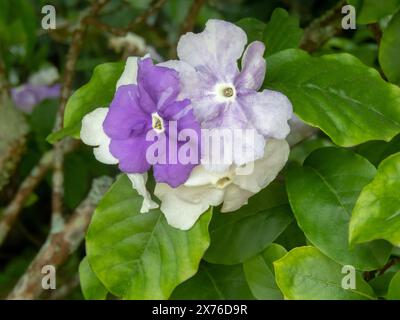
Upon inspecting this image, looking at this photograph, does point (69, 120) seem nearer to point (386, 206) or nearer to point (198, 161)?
point (198, 161)

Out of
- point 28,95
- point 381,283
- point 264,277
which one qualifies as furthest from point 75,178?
point 381,283

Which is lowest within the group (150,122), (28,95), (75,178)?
(75,178)

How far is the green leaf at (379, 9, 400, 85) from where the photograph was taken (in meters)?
0.92

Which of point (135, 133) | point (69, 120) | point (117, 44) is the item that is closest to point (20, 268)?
point (117, 44)

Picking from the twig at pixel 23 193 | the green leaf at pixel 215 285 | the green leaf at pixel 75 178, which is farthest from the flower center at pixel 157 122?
the green leaf at pixel 75 178

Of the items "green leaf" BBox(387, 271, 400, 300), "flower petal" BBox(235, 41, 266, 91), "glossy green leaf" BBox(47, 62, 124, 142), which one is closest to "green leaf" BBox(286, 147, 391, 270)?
"green leaf" BBox(387, 271, 400, 300)

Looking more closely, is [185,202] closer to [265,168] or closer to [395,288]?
[265,168]

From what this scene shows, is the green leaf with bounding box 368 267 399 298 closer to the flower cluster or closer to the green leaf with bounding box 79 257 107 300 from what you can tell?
the flower cluster

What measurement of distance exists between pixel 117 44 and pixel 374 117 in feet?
3.07

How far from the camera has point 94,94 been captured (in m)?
0.87

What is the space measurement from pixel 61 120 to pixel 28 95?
511 mm

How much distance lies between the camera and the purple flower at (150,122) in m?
0.75

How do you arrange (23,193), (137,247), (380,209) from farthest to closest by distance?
(23,193)
(137,247)
(380,209)

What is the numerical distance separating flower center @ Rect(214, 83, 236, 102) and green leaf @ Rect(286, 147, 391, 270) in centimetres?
14
